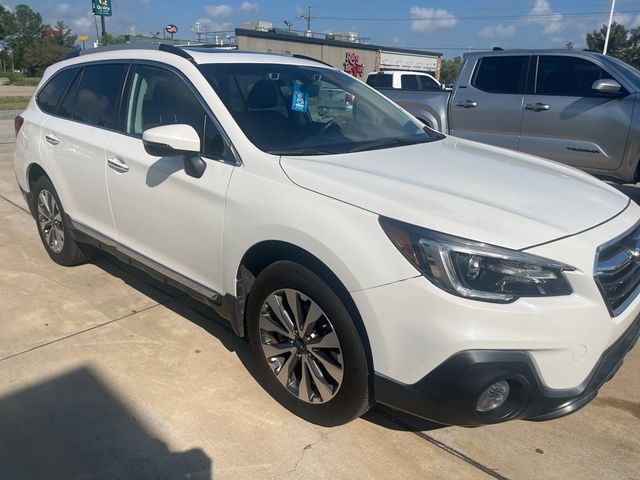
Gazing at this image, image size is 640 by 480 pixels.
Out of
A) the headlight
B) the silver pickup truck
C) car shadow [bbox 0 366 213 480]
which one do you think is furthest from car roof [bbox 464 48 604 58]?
car shadow [bbox 0 366 213 480]

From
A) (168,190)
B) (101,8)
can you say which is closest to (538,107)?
(168,190)

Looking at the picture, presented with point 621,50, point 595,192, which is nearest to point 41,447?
point 595,192

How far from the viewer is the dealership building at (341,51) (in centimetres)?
3117

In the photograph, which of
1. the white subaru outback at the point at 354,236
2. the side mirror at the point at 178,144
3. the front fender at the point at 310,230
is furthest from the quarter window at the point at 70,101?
the front fender at the point at 310,230

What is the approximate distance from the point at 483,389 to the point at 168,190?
2.02 m

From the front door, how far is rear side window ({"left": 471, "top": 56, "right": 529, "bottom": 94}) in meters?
5.31

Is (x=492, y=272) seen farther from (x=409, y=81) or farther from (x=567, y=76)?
(x=409, y=81)

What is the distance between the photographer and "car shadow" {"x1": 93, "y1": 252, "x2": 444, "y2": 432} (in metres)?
2.80

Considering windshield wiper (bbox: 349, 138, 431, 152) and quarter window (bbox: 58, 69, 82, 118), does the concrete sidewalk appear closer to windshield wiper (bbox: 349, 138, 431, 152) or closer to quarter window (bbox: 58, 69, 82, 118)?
windshield wiper (bbox: 349, 138, 431, 152)

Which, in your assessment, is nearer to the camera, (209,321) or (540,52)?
(209,321)

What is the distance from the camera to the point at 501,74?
24.4 ft

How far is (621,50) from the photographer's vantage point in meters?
59.6

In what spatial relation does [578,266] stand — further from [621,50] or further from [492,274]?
[621,50]

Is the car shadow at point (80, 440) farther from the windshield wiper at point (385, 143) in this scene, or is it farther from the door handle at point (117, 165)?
Answer: the windshield wiper at point (385, 143)
